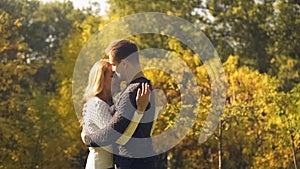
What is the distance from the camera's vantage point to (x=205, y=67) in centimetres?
1569

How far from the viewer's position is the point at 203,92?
1504cm

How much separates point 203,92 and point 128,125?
12475mm

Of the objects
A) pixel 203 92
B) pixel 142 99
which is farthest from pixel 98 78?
pixel 203 92

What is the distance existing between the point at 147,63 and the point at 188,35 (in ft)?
18.4

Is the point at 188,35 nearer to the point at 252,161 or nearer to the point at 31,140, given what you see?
the point at 252,161

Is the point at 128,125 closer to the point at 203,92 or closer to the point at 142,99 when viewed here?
the point at 142,99

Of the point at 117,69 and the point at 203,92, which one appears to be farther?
the point at 203,92

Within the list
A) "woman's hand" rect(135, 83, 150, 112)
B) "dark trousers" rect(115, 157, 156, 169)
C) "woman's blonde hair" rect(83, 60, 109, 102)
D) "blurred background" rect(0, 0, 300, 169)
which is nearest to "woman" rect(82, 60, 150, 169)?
"woman's blonde hair" rect(83, 60, 109, 102)

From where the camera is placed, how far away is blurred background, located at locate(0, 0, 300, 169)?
48.7 ft

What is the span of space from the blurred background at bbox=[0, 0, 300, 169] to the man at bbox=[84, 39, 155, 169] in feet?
A: 30.7

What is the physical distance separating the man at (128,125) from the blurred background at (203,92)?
30.7 ft

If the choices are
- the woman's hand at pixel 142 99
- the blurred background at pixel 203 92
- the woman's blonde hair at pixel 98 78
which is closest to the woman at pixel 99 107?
the woman's blonde hair at pixel 98 78

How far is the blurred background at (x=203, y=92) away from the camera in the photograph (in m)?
14.8

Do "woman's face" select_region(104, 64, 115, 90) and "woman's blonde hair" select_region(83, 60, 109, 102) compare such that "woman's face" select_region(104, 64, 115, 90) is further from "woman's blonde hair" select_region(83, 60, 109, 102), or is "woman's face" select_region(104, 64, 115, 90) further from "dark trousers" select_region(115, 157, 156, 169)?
"dark trousers" select_region(115, 157, 156, 169)
